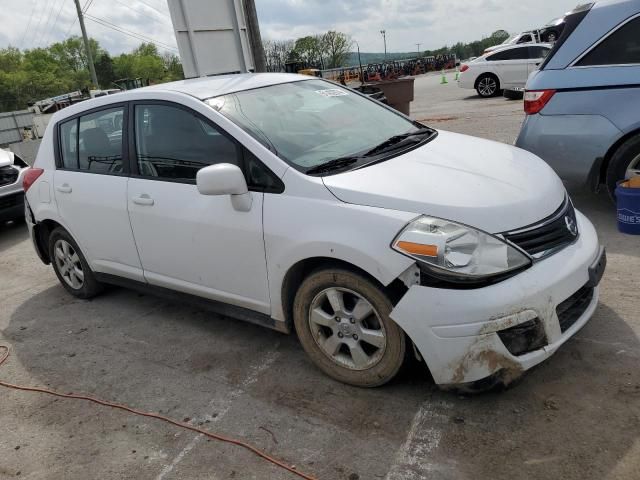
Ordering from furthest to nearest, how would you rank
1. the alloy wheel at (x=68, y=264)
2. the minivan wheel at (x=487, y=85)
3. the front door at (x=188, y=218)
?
the minivan wheel at (x=487, y=85) → the alloy wheel at (x=68, y=264) → the front door at (x=188, y=218)

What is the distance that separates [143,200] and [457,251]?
87.3 inches

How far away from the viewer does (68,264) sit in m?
4.93

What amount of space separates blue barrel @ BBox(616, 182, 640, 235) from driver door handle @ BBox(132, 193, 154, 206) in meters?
3.69

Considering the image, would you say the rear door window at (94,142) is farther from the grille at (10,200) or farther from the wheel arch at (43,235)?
the grille at (10,200)

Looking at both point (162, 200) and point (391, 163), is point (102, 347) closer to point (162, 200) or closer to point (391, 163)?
point (162, 200)

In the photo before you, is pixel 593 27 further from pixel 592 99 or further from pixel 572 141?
pixel 572 141

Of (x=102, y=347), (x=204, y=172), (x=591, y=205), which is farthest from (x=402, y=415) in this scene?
(x=591, y=205)

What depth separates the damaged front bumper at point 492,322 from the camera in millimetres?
2527

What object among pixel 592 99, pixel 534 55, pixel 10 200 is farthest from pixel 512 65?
pixel 10 200

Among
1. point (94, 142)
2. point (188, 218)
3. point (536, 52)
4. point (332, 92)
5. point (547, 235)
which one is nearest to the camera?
point (547, 235)

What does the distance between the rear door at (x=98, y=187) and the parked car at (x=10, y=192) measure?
375 centimetres

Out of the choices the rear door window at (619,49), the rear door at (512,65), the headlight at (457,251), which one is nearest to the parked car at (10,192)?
the headlight at (457,251)

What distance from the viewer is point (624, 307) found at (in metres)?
3.54

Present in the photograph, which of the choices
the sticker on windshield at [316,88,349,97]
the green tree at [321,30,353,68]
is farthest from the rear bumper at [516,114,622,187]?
the green tree at [321,30,353,68]
